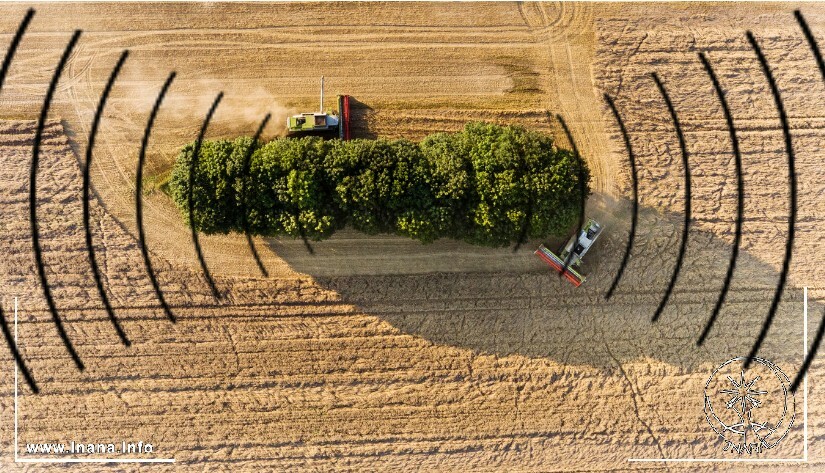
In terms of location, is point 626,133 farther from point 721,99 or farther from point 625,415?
point 625,415

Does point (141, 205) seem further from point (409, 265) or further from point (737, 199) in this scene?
point (737, 199)

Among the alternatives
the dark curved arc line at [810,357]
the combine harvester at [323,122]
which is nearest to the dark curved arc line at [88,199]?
the combine harvester at [323,122]

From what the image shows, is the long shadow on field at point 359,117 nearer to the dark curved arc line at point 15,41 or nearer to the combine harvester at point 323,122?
the combine harvester at point 323,122

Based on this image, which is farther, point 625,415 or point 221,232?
point 625,415

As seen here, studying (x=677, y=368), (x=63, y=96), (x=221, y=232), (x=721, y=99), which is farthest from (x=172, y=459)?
(x=721, y=99)

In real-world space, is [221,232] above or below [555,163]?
below
